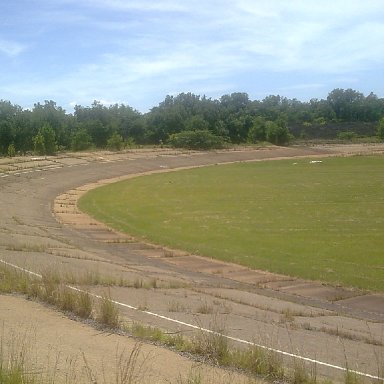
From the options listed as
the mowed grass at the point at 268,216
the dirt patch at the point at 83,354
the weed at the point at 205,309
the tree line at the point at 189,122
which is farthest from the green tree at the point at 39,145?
the dirt patch at the point at 83,354

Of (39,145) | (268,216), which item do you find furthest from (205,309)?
(39,145)

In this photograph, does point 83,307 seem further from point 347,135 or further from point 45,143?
point 347,135

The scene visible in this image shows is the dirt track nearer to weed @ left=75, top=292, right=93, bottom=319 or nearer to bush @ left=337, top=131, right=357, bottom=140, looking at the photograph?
weed @ left=75, top=292, right=93, bottom=319

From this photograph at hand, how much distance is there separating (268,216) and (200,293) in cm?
2492

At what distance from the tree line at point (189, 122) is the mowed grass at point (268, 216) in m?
32.8

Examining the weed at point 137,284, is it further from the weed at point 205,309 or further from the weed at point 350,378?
the weed at point 350,378

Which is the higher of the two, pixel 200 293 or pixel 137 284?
pixel 137 284

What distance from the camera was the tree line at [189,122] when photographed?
99.8 m

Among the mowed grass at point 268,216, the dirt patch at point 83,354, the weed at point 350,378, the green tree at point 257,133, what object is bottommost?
the mowed grass at point 268,216

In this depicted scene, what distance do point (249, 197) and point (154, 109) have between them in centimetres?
10076

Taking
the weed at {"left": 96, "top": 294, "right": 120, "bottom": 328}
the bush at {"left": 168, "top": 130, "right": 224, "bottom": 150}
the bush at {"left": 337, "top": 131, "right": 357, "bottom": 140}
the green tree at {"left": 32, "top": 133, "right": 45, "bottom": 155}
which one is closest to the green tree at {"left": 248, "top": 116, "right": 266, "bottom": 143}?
the bush at {"left": 337, "top": 131, "right": 357, "bottom": 140}

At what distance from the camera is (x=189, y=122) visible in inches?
5015

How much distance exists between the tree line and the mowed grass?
3277cm

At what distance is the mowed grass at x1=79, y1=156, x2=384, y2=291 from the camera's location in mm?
27328
